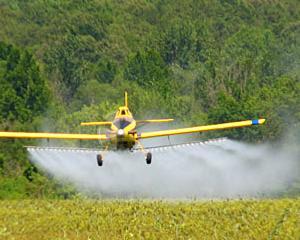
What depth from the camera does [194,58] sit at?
170000 millimetres

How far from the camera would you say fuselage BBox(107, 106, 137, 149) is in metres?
35.4

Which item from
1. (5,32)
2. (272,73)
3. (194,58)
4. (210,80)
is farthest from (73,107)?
(5,32)

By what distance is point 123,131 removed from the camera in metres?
35.3

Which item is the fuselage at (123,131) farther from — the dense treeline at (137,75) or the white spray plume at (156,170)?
the dense treeline at (137,75)

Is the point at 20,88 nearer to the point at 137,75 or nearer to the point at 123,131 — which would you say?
the point at 137,75

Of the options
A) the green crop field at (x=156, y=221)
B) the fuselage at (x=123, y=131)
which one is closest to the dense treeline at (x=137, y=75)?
the fuselage at (x=123, y=131)

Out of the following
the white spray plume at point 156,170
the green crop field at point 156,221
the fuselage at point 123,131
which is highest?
the fuselage at point 123,131

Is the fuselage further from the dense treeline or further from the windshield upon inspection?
the dense treeline

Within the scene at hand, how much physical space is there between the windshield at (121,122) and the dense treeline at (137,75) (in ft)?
77.3

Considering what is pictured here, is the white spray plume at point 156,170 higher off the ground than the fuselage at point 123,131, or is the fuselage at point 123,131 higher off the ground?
the fuselage at point 123,131

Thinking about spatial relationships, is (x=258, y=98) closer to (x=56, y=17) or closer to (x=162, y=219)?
(x=162, y=219)

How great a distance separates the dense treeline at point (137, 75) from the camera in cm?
8975

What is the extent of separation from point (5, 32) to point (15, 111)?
8134cm

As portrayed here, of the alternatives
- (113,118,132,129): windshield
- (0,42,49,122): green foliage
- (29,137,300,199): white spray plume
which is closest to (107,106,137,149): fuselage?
(113,118,132,129): windshield
